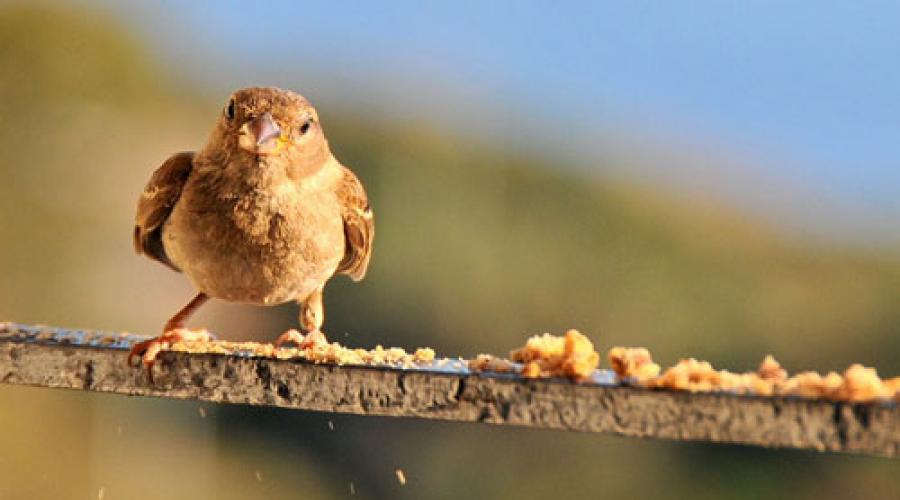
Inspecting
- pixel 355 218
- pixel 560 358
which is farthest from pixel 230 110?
pixel 560 358

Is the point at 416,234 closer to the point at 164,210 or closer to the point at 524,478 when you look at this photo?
the point at 524,478

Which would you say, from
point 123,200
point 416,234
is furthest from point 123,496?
point 416,234

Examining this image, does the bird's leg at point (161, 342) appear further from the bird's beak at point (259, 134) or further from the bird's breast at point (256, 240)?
the bird's beak at point (259, 134)

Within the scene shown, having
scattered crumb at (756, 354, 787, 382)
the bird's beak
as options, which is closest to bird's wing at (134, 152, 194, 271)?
the bird's beak

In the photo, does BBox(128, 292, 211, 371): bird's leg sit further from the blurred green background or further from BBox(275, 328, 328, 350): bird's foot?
the blurred green background

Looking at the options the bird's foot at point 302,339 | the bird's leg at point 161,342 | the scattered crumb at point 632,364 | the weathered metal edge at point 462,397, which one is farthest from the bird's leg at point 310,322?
the scattered crumb at point 632,364

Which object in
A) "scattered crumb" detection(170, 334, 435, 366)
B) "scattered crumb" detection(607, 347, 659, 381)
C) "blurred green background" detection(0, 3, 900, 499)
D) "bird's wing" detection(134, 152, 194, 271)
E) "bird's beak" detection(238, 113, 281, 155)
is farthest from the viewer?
"blurred green background" detection(0, 3, 900, 499)

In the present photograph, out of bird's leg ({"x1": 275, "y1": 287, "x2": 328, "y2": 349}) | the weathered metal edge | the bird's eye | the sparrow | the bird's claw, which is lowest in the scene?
the weathered metal edge
